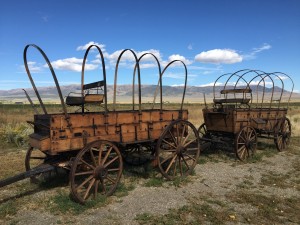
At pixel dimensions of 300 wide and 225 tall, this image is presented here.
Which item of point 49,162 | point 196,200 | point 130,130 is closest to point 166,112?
point 130,130

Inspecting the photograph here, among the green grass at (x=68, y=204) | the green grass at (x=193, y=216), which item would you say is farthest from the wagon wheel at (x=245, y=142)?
the green grass at (x=68, y=204)

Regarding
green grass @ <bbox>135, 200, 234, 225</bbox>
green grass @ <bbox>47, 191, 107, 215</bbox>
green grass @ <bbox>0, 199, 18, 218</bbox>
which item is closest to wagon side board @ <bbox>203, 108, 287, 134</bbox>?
green grass @ <bbox>135, 200, 234, 225</bbox>

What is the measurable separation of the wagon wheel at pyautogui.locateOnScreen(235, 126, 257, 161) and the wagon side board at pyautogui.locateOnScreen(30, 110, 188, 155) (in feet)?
11.5

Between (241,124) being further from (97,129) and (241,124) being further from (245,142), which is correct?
(97,129)

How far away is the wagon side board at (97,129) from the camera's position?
6070 mm

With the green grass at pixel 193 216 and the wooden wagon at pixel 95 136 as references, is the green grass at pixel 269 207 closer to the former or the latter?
the green grass at pixel 193 216

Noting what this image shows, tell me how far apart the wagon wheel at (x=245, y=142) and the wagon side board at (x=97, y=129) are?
11.5 ft

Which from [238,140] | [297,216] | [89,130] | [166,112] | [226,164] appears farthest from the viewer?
[238,140]

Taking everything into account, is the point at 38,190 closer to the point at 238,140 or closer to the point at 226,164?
the point at 226,164

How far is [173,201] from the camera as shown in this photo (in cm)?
650

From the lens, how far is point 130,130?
7.34m

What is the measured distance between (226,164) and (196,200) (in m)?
3.82

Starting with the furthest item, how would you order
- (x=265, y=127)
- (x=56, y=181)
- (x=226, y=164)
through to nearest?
(x=265, y=127)
(x=226, y=164)
(x=56, y=181)

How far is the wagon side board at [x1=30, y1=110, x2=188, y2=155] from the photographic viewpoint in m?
6.07
